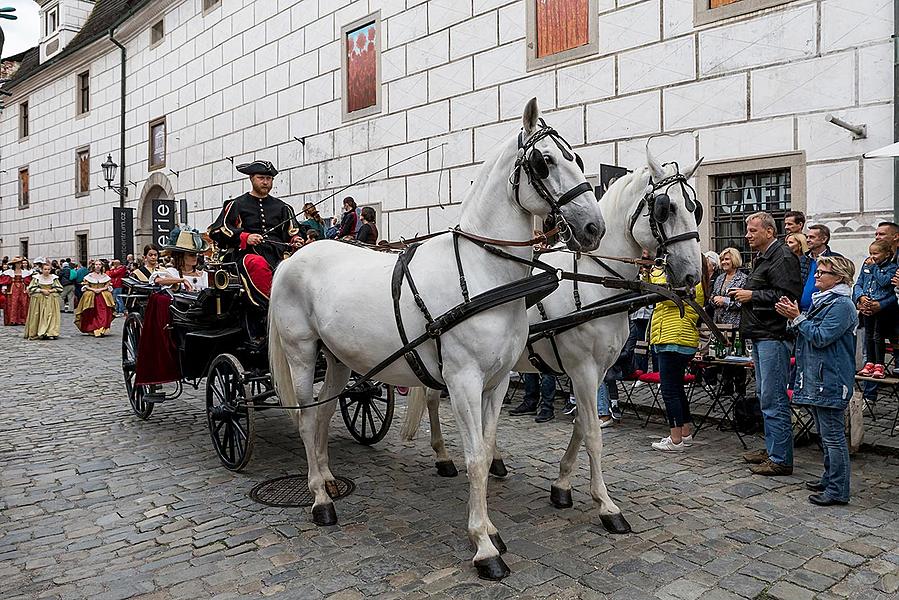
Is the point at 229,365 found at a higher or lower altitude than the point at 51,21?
lower

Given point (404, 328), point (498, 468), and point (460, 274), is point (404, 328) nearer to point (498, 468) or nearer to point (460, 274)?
point (460, 274)

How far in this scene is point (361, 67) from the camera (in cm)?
1391

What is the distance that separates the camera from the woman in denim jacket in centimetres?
461

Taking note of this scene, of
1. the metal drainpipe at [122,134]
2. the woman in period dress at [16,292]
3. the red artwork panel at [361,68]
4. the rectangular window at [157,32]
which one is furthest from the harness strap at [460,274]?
the metal drainpipe at [122,134]

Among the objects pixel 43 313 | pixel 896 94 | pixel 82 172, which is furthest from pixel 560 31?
pixel 82 172

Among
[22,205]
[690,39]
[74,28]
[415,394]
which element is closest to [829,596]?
[415,394]

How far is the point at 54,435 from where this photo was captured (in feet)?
22.4

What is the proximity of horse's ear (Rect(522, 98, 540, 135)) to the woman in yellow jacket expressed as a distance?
295 cm

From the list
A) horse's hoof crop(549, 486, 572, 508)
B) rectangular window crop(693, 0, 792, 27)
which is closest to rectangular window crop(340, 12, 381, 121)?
rectangular window crop(693, 0, 792, 27)

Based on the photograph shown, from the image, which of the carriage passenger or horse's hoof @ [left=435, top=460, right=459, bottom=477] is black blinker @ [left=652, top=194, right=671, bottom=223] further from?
the carriage passenger

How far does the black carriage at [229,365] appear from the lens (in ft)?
18.1

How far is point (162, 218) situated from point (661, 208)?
710 inches

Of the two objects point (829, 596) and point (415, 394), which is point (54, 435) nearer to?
point (415, 394)

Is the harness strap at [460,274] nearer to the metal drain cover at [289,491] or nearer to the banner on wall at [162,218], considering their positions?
the metal drain cover at [289,491]
